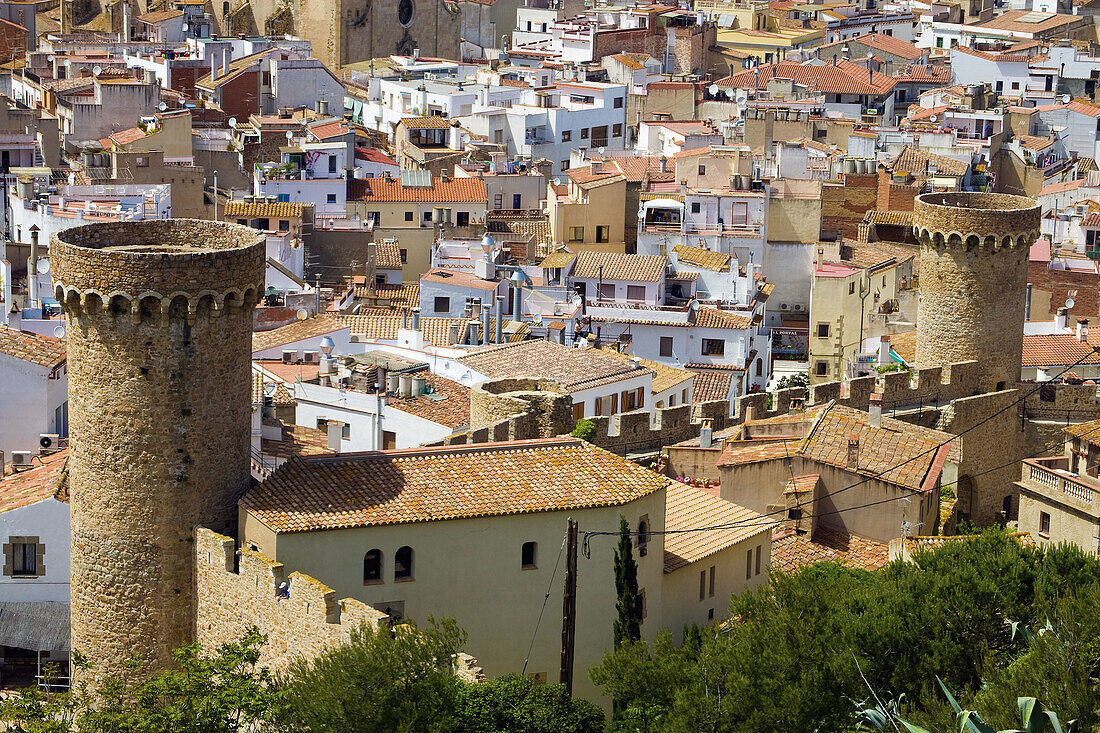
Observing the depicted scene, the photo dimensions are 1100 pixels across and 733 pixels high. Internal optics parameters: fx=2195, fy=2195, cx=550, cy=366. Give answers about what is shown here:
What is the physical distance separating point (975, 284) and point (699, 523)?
36.3 ft

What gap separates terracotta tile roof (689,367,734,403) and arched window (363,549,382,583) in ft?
75.4

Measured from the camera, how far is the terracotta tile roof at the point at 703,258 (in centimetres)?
6188

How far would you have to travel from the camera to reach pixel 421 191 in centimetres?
7281

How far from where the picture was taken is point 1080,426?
44719 millimetres

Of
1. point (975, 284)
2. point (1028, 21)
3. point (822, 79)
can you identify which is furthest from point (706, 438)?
point (1028, 21)

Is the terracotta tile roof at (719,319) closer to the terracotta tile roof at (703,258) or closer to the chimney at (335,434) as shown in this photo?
the terracotta tile roof at (703,258)

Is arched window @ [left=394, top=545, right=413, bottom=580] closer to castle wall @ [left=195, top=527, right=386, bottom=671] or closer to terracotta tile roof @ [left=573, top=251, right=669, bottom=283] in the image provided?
castle wall @ [left=195, top=527, right=386, bottom=671]

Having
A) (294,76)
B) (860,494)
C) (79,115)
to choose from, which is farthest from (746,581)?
(294,76)

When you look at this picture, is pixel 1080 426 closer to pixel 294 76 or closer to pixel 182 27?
pixel 294 76

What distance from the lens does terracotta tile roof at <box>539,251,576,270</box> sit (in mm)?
60625

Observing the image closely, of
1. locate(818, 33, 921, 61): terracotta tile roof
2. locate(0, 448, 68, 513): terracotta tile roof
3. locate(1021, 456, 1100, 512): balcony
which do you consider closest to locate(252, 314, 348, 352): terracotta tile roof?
locate(0, 448, 68, 513): terracotta tile roof

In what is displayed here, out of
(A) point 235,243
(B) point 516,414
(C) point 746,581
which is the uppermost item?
(A) point 235,243

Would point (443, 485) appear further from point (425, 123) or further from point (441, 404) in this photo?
point (425, 123)

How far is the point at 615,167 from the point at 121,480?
49540 millimetres
